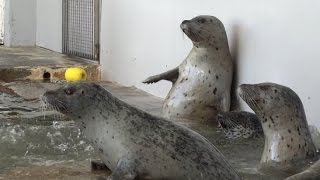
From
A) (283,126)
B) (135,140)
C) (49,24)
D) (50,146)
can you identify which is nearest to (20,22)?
(49,24)

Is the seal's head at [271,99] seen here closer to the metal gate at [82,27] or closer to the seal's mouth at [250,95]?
the seal's mouth at [250,95]

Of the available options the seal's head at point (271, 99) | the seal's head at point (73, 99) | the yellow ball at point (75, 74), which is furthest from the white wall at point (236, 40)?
the seal's head at point (73, 99)

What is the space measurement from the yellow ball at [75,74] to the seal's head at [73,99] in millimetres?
4528

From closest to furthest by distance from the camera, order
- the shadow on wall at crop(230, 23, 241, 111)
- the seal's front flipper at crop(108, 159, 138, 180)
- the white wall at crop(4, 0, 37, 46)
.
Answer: the seal's front flipper at crop(108, 159, 138, 180) < the shadow on wall at crop(230, 23, 241, 111) < the white wall at crop(4, 0, 37, 46)

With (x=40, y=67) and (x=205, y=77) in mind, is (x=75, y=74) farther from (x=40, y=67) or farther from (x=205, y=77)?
(x=205, y=77)

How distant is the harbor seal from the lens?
6.12 m

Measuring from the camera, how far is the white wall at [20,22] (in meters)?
11.2

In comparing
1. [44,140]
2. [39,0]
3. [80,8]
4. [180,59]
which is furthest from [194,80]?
[39,0]

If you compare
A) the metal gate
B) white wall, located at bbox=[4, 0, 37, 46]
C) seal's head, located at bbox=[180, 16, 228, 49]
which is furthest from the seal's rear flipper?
white wall, located at bbox=[4, 0, 37, 46]

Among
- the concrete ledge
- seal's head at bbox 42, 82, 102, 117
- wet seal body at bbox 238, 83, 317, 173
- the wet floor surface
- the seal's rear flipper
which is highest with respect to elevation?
seal's head at bbox 42, 82, 102, 117

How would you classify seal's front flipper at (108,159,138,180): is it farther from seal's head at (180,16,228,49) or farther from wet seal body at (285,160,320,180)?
seal's head at (180,16,228,49)

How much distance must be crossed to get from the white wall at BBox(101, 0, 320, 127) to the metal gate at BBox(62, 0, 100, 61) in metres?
0.14

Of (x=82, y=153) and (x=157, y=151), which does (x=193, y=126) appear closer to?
(x=82, y=153)

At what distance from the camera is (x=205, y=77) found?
20.3ft
